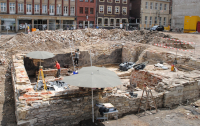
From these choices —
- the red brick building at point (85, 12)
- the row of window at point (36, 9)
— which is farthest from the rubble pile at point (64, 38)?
the row of window at point (36, 9)

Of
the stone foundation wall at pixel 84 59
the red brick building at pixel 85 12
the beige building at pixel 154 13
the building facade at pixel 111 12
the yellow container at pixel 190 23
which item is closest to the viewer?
the stone foundation wall at pixel 84 59

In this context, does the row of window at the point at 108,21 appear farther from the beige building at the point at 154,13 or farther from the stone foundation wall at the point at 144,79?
the stone foundation wall at the point at 144,79

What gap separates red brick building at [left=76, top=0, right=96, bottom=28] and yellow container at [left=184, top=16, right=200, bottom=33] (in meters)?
16.9

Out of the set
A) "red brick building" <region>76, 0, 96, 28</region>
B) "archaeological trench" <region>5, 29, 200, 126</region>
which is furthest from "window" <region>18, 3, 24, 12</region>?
"archaeological trench" <region>5, 29, 200, 126</region>

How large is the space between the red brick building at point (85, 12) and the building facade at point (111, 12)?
1.19 m

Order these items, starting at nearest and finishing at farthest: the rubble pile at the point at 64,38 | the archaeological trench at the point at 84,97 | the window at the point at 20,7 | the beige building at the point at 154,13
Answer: the archaeological trench at the point at 84,97 → the rubble pile at the point at 64,38 → the window at the point at 20,7 → the beige building at the point at 154,13

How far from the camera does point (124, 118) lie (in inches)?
385

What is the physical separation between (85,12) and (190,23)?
747 inches

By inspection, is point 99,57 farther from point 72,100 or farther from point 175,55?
point 72,100

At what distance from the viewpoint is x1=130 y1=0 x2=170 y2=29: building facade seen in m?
44.8

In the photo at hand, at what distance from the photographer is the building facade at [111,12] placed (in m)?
43.2

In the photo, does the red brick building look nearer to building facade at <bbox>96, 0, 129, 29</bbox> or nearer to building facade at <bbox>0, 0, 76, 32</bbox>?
building facade at <bbox>0, 0, 76, 32</bbox>

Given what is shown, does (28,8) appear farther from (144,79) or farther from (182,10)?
(144,79)

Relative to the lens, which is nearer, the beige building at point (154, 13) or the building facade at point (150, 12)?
the building facade at point (150, 12)
